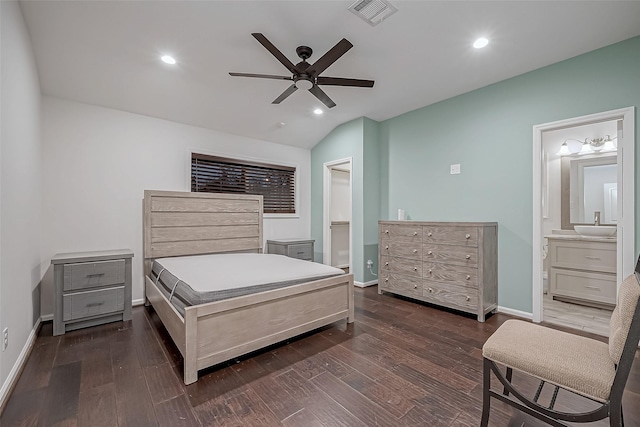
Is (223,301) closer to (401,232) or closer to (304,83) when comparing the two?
(304,83)

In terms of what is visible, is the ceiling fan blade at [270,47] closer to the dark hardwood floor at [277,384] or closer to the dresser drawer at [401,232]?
the dresser drawer at [401,232]

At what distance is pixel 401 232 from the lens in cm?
370

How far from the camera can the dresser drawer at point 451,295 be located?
3039 millimetres

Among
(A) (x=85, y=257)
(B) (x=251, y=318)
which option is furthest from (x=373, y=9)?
(A) (x=85, y=257)

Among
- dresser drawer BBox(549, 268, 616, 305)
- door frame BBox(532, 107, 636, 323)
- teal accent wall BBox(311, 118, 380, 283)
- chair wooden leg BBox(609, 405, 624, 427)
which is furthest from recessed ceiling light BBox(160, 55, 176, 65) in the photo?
dresser drawer BBox(549, 268, 616, 305)

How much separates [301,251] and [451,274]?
7.55ft

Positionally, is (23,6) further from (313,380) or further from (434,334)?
(434,334)

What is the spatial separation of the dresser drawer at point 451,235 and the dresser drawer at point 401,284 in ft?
1.87

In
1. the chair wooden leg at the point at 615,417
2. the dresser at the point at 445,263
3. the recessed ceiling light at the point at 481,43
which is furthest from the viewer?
the dresser at the point at 445,263

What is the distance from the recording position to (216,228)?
3.92 m

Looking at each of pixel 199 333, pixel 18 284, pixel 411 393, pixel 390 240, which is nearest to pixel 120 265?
pixel 18 284

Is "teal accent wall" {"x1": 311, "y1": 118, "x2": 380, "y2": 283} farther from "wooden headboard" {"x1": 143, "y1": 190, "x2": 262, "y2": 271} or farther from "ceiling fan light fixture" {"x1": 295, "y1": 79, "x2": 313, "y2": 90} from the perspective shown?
"ceiling fan light fixture" {"x1": 295, "y1": 79, "x2": 313, "y2": 90}

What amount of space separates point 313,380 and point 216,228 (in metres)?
2.63

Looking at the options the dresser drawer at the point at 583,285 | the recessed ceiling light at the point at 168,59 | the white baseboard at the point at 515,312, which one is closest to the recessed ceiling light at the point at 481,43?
the white baseboard at the point at 515,312
